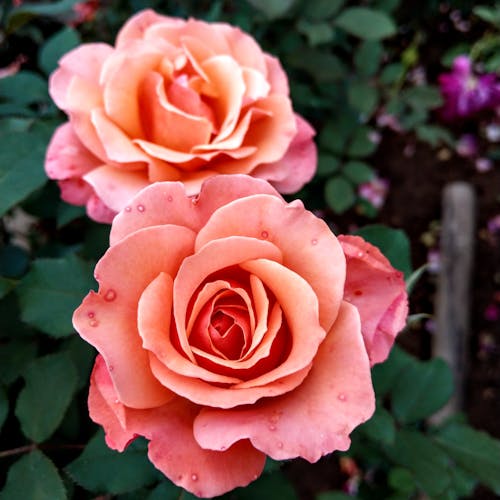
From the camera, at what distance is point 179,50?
0.70 m

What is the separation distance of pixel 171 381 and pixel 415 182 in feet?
6.24

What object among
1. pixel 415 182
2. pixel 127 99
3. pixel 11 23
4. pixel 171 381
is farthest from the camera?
pixel 415 182

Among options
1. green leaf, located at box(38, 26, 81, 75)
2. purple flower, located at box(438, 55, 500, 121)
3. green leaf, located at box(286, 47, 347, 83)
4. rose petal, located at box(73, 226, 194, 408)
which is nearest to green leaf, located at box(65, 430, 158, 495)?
rose petal, located at box(73, 226, 194, 408)

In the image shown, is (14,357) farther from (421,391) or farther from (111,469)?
(421,391)

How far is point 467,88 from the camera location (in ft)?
6.48

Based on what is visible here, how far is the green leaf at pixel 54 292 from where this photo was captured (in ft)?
2.27

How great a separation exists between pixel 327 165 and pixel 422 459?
0.68 m

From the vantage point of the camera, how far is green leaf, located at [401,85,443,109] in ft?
4.67

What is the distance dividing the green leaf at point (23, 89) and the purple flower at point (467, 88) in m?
1.47

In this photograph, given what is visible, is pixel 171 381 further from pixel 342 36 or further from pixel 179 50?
pixel 342 36

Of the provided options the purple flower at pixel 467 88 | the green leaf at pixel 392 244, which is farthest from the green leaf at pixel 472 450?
the purple flower at pixel 467 88

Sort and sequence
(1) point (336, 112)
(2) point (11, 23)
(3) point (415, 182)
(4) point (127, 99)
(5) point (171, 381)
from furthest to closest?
(3) point (415, 182)
(1) point (336, 112)
(2) point (11, 23)
(4) point (127, 99)
(5) point (171, 381)

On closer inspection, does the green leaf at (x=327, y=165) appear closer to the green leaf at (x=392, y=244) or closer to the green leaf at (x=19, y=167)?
the green leaf at (x=392, y=244)

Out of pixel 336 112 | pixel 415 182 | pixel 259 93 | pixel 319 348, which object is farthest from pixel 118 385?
pixel 415 182
